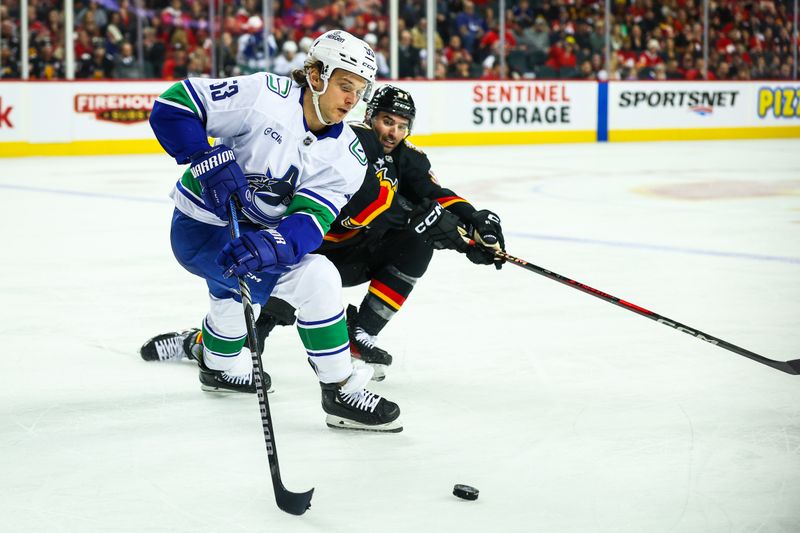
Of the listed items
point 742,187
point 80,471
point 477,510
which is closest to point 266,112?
point 80,471

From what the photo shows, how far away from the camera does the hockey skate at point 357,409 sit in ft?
9.50

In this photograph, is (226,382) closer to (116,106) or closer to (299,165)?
(299,165)

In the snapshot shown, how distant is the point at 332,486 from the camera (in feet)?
8.09

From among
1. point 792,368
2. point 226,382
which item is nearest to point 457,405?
point 226,382

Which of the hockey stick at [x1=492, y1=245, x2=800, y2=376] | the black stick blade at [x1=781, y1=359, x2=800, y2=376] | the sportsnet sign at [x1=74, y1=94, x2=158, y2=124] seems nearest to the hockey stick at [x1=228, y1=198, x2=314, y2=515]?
the hockey stick at [x1=492, y1=245, x2=800, y2=376]

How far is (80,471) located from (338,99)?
1.09 meters

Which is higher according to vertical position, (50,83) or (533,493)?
(50,83)

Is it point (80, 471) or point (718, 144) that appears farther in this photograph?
point (718, 144)

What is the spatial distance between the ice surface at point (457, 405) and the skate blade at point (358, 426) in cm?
3

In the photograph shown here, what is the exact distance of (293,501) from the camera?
2281mm

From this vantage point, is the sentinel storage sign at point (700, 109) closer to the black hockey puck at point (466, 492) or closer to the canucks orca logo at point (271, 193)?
the canucks orca logo at point (271, 193)

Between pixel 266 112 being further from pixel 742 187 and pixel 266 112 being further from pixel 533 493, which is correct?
pixel 742 187

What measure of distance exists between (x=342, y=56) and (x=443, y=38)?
11.9m

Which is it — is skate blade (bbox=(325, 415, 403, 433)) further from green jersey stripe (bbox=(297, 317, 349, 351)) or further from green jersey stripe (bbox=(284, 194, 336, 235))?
green jersey stripe (bbox=(284, 194, 336, 235))
